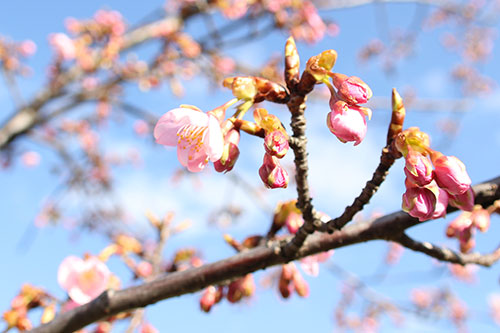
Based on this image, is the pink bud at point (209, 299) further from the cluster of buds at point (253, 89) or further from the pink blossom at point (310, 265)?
the cluster of buds at point (253, 89)

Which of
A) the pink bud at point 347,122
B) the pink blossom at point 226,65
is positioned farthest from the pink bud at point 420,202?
the pink blossom at point 226,65

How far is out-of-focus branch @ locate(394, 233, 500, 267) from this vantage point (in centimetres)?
146

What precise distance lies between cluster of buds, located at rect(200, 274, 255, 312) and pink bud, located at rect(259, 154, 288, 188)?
89 centimetres

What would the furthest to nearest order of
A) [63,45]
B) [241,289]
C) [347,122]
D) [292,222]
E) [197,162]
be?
[63,45], [241,289], [292,222], [197,162], [347,122]

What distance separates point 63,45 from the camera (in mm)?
7145

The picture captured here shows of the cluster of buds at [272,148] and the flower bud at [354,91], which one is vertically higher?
the flower bud at [354,91]

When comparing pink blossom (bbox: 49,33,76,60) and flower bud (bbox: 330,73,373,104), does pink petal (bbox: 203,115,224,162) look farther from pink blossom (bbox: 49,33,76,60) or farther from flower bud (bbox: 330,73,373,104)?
pink blossom (bbox: 49,33,76,60)

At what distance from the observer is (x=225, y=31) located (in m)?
6.64

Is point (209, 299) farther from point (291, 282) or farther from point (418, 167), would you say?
point (418, 167)

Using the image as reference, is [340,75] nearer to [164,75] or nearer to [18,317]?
[18,317]

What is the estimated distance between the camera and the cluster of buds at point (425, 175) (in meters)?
1.03

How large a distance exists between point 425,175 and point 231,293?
114cm

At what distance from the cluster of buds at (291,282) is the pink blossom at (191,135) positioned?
0.83 meters

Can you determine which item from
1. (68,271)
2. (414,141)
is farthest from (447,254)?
(68,271)
